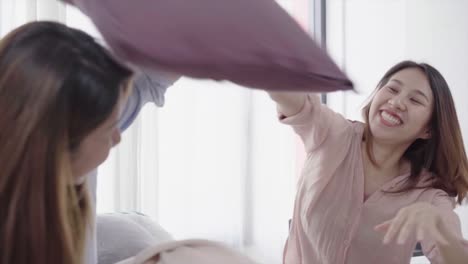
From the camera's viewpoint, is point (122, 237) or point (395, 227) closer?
point (395, 227)

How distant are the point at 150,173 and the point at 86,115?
1.48 meters

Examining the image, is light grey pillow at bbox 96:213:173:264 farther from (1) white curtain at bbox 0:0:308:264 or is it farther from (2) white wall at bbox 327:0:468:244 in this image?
(2) white wall at bbox 327:0:468:244

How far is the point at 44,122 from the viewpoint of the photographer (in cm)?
54

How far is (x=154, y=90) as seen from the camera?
2.94 ft

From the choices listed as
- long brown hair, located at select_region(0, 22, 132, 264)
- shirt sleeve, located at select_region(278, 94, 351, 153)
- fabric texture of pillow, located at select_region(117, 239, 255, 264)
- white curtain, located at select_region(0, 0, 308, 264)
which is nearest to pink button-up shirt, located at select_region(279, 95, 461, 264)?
shirt sleeve, located at select_region(278, 94, 351, 153)

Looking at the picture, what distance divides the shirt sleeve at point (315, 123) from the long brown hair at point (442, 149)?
0.10 metres

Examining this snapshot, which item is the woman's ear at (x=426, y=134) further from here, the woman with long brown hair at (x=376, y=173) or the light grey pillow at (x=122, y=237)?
the light grey pillow at (x=122, y=237)

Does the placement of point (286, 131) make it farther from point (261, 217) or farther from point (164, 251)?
point (164, 251)

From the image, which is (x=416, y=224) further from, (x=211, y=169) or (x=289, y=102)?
(x=211, y=169)

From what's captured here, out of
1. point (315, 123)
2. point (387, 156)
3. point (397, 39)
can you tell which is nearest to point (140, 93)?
point (315, 123)

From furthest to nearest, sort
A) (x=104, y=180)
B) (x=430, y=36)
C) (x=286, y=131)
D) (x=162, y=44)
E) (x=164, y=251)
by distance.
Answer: (x=286, y=131), (x=430, y=36), (x=104, y=180), (x=164, y=251), (x=162, y=44)

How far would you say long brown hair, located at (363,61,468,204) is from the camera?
126cm

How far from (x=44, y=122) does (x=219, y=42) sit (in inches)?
7.5

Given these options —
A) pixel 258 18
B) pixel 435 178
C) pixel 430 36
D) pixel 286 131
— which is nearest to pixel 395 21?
pixel 430 36
